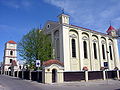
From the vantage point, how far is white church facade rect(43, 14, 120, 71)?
2505cm

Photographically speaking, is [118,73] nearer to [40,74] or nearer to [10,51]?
[40,74]

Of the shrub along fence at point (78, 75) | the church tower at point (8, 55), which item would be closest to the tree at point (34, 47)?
the shrub along fence at point (78, 75)

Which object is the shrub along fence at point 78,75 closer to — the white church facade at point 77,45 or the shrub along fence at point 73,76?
the shrub along fence at point 73,76

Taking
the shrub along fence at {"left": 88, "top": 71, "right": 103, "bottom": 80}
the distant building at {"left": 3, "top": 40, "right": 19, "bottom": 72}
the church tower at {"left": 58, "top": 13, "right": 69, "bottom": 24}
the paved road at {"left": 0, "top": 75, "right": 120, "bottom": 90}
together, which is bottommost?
the paved road at {"left": 0, "top": 75, "right": 120, "bottom": 90}

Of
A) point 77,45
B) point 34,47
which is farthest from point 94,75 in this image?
point 34,47

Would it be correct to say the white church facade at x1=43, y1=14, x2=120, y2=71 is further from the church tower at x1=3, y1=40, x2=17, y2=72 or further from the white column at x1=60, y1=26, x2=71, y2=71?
the church tower at x1=3, y1=40, x2=17, y2=72

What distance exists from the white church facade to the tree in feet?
10.8

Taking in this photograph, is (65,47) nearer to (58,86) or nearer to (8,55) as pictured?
(58,86)

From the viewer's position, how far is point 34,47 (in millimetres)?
23656

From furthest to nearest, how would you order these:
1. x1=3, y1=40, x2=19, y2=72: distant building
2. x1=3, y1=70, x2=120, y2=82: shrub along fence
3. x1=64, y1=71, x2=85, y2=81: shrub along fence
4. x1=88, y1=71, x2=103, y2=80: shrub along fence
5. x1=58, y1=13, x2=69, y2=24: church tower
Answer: x1=3, y1=40, x2=19, y2=72: distant building → x1=58, y1=13, x2=69, y2=24: church tower → x1=88, y1=71, x2=103, y2=80: shrub along fence → x1=3, y1=70, x2=120, y2=82: shrub along fence → x1=64, y1=71, x2=85, y2=81: shrub along fence

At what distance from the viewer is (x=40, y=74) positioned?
20.0 meters

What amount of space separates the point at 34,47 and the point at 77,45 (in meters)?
A: 9.23

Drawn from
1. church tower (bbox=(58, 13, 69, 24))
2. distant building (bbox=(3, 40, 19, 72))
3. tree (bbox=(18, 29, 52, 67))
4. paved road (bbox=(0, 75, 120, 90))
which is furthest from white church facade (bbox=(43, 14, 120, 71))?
distant building (bbox=(3, 40, 19, 72))

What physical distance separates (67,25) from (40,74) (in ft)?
38.2
